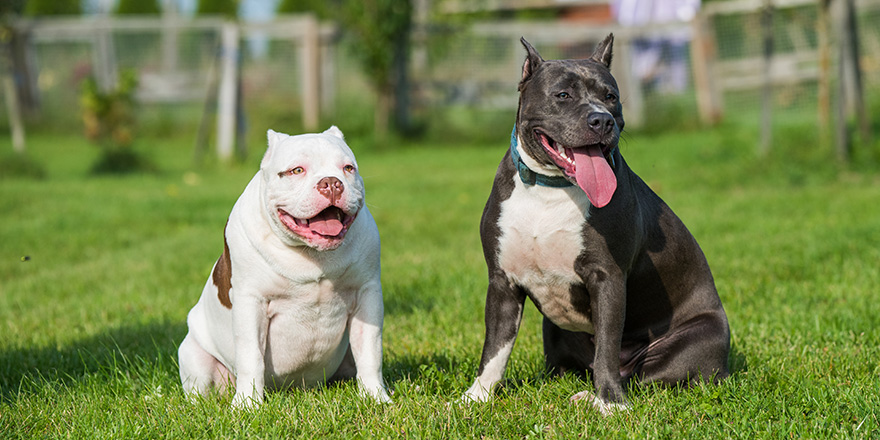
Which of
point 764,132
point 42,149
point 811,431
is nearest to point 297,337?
point 811,431

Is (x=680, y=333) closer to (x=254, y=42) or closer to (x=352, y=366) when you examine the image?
(x=352, y=366)

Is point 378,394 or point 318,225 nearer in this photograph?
point 318,225

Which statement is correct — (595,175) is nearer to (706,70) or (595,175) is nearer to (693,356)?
(693,356)

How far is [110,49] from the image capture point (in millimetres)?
16156

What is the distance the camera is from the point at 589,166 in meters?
3.08

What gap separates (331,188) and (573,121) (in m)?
0.92

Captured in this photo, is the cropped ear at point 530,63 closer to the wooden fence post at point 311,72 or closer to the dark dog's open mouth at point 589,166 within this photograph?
the dark dog's open mouth at point 589,166

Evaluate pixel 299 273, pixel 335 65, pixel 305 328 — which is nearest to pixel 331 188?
pixel 299 273

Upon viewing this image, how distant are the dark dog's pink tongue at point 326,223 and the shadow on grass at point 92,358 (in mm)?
1328

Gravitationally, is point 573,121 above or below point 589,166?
above

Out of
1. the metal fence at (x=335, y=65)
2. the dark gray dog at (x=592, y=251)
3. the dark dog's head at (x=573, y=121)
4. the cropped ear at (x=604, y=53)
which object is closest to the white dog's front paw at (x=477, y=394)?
the dark gray dog at (x=592, y=251)

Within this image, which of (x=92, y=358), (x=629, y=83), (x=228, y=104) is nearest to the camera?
(x=92, y=358)

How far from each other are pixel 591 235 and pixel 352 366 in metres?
1.28

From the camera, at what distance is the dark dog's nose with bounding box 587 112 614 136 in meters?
3.02
